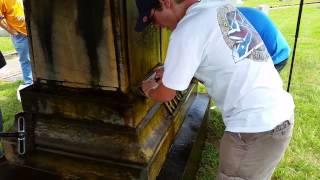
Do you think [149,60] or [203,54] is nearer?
[203,54]

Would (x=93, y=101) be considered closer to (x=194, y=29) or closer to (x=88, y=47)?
(x=88, y=47)

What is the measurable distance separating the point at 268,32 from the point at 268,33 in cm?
1

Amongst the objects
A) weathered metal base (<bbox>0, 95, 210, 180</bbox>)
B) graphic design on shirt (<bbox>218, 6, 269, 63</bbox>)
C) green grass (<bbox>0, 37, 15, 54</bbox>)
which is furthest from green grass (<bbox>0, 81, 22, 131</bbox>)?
graphic design on shirt (<bbox>218, 6, 269, 63</bbox>)

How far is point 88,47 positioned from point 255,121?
965mm

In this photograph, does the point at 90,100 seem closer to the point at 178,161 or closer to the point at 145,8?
the point at 145,8

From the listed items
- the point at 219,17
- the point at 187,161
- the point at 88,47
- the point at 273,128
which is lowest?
the point at 187,161

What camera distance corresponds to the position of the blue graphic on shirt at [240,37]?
1.72 meters

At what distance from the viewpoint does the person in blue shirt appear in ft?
10.3

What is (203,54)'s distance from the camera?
167 cm

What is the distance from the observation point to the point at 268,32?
10.5ft

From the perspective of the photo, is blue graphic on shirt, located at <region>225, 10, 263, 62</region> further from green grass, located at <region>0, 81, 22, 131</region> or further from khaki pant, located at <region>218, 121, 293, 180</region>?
→ green grass, located at <region>0, 81, 22, 131</region>

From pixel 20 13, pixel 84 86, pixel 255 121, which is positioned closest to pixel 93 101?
pixel 84 86

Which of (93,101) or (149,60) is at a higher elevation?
(149,60)

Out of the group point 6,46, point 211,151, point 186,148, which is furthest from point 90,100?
point 6,46
